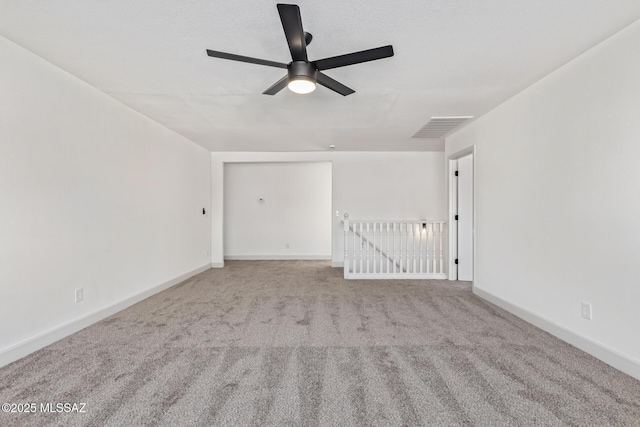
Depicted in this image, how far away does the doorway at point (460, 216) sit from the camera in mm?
4910

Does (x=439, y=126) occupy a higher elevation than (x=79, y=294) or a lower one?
higher

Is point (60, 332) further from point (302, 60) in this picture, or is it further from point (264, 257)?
point (264, 257)

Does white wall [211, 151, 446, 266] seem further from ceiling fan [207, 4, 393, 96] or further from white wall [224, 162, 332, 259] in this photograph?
ceiling fan [207, 4, 393, 96]

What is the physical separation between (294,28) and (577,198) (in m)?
2.55

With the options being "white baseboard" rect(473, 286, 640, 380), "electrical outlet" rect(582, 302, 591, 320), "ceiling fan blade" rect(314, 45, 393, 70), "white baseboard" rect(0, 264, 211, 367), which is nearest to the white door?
"white baseboard" rect(473, 286, 640, 380)

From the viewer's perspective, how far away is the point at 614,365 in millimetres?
2111

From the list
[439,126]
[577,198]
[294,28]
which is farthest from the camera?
[439,126]

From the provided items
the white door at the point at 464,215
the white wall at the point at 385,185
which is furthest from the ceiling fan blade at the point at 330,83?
the white wall at the point at 385,185

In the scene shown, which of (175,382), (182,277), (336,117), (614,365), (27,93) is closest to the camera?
(175,382)

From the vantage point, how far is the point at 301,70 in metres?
2.09

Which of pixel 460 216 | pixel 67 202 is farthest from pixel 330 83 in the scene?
pixel 460 216

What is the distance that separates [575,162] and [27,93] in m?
4.43

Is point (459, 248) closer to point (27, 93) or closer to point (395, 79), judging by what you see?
point (395, 79)

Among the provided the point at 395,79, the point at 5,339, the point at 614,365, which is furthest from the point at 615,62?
the point at 5,339
